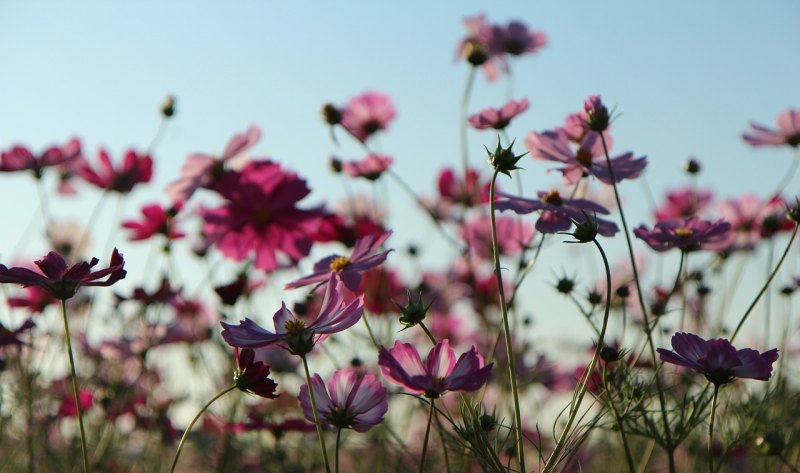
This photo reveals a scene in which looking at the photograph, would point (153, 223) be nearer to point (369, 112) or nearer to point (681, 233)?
point (369, 112)

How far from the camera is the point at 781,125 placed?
1607 mm

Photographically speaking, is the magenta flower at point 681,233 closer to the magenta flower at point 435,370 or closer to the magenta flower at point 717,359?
the magenta flower at point 717,359

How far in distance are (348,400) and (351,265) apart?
0.27m

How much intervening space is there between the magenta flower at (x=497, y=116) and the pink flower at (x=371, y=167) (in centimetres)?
26

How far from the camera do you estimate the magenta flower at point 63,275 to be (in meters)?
0.83

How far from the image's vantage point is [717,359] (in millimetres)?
833

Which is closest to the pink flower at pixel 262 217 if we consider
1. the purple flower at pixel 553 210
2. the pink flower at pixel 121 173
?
the pink flower at pixel 121 173

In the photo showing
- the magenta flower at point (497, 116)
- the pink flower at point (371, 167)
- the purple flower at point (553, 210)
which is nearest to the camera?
the purple flower at point (553, 210)

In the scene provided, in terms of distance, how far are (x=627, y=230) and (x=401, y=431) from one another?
39.4 inches

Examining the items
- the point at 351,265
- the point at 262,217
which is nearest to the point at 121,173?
the point at 262,217

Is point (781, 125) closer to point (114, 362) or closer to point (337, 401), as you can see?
point (337, 401)

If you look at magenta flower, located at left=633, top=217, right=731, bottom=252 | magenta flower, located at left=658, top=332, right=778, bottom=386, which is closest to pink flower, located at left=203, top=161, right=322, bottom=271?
magenta flower, located at left=633, top=217, right=731, bottom=252

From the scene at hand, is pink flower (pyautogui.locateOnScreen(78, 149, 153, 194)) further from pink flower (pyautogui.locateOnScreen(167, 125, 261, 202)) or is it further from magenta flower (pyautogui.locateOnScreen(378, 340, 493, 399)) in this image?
magenta flower (pyautogui.locateOnScreen(378, 340, 493, 399))

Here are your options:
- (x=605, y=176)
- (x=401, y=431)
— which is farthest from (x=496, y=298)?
(x=605, y=176)
